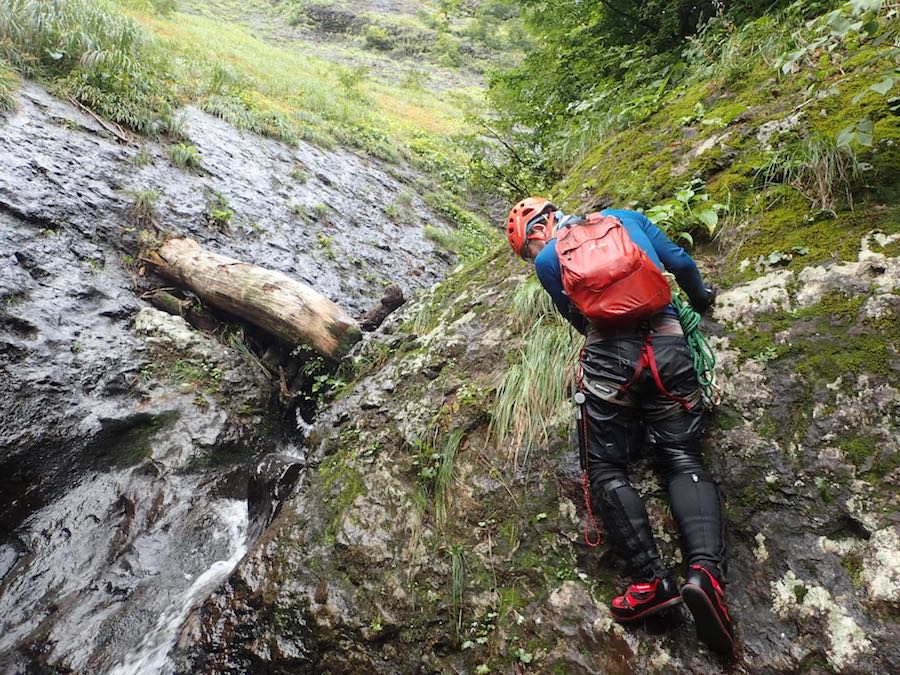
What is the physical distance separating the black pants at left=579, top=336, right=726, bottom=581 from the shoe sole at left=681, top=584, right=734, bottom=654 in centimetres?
19

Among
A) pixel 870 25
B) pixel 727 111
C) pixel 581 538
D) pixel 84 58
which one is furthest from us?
pixel 84 58

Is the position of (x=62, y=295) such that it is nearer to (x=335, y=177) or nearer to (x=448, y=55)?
(x=335, y=177)

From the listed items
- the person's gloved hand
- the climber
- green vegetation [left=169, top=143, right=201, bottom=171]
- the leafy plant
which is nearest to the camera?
the climber

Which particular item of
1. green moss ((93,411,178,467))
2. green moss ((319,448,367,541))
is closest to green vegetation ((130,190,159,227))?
green moss ((93,411,178,467))

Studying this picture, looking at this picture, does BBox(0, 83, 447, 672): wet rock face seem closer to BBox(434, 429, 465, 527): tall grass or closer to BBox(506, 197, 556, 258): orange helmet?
BBox(434, 429, 465, 527): tall grass

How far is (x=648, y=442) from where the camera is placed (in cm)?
263

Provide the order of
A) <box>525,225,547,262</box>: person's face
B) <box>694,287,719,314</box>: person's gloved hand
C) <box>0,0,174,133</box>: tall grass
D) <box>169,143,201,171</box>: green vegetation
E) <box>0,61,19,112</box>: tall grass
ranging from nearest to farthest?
<box>694,287,719,314</box>: person's gloved hand → <box>525,225,547,262</box>: person's face → <box>0,61,19,112</box>: tall grass → <box>0,0,174,133</box>: tall grass → <box>169,143,201,171</box>: green vegetation

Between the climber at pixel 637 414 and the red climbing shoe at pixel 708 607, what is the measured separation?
0.04ft

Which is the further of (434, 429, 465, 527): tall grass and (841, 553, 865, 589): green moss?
(434, 429, 465, 527): tall grass

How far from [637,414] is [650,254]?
860 millimetres

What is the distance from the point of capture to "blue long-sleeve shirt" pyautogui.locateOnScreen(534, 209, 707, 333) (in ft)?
8.73

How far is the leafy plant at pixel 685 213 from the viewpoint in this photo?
11.2 feet

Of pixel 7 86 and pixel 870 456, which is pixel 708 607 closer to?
pixel 870 456

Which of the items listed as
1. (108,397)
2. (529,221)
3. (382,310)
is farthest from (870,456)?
(108,397)
